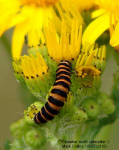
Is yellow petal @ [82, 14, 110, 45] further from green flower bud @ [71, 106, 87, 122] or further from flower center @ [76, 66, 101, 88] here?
green flower bud @ [71, 106, 87, 122]

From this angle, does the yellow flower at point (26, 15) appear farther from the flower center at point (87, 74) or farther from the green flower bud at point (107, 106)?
the green flower bud at point (107, 106)

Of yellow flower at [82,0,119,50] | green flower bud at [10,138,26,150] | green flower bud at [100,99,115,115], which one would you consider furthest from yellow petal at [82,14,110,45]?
green flower bud at [10,138,26,150]

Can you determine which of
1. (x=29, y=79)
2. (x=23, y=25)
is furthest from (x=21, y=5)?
(x=29, y=79)

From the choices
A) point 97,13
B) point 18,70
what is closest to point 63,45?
point 18,70

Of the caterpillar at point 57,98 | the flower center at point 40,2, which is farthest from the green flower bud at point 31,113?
the flower center at point 40,2

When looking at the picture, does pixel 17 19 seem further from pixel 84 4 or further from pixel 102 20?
pixel 102 20

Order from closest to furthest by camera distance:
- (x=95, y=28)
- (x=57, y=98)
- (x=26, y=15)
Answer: (x=57, y=98) < (x=95, y=28) < (x=26, y=15)

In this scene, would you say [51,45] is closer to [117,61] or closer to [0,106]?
[117,61]
